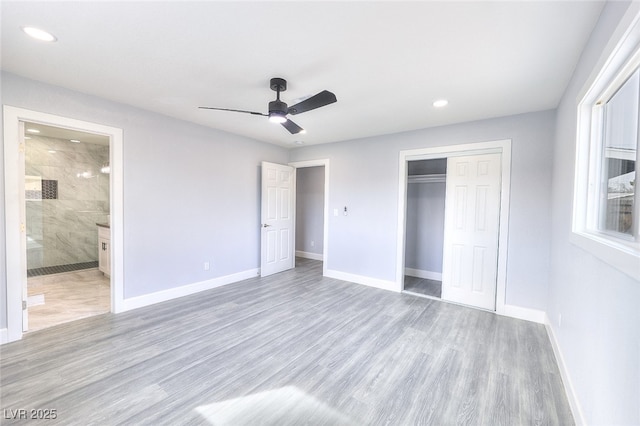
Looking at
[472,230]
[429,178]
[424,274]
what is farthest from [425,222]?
[472,230]

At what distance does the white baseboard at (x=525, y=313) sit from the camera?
3.19 m

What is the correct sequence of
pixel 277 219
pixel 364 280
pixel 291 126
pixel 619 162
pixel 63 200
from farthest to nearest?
pixel 63 200
pixel 277 219
pixel 364 280
pixel 291 126
pixel 619 162

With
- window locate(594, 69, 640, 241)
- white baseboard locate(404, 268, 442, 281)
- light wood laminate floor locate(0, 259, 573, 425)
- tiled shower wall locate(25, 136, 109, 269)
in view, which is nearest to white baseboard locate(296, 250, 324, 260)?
white baseboard locate(404, 268, 442, 281)

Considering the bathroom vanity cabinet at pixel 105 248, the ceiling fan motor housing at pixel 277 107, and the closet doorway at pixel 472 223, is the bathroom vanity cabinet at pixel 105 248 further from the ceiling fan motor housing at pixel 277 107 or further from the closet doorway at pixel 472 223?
the closet doorway at pixel 472 223

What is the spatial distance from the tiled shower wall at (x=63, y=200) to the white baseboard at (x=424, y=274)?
659cm

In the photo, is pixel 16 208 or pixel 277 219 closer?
pixel 16 208

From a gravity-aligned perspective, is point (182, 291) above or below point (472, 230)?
below

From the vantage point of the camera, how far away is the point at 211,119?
3.77 meters

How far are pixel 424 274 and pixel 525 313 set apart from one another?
6.18 feet

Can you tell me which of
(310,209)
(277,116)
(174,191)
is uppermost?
(277,116)

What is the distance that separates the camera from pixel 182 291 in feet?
12.8

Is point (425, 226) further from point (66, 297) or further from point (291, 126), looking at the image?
point (66, 297)

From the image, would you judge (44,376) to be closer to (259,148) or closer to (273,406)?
(273,406)

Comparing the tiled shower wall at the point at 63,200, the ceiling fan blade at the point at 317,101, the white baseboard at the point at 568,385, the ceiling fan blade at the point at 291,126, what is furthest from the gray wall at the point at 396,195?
the tiled shower wall at the point at 63,200
